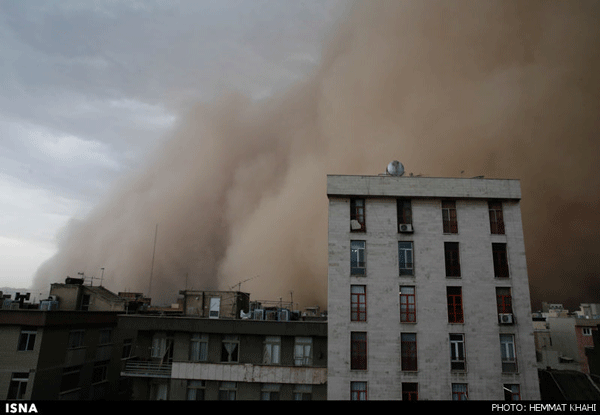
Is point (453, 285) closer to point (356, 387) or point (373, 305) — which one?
point (373, 305)

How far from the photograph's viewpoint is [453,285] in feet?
53.3

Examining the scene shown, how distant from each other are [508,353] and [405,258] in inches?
232

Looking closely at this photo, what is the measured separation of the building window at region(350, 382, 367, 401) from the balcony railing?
827 cm

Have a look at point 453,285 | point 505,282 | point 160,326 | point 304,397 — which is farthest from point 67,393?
point 505,282

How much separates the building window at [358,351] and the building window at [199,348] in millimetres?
6661

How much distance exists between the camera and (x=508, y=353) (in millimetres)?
15758

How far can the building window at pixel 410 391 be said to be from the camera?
15.2 meters

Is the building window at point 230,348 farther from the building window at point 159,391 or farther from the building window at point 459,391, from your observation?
the building window at point 459,391

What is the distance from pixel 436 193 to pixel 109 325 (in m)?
20.2

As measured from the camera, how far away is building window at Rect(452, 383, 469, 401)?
15195 mm

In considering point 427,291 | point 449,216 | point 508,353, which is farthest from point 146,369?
point 508,353

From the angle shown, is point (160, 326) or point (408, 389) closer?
point (408, 389)

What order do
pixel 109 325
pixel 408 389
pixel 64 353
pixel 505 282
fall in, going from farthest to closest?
pixel 109 325 < pixel 64 353 < pixel 505 282 < pixel 408 389

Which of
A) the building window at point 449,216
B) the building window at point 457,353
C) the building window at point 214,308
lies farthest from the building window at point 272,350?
the building window at point 449,216
